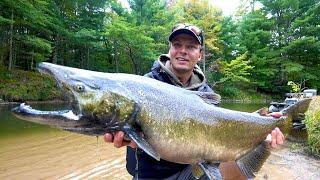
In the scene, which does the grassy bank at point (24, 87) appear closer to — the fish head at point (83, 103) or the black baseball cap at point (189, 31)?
the black baseball cap at point (189, 31)

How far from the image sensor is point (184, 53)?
3416 millimetres

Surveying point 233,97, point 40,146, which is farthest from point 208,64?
point 40,146

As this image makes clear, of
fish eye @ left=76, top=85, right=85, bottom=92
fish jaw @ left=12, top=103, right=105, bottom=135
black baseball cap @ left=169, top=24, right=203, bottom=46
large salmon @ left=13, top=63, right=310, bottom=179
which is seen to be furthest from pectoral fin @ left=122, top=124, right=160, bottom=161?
black baseball cap @ left=169, top=24, right=203, bottom=46

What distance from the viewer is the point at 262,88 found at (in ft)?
119

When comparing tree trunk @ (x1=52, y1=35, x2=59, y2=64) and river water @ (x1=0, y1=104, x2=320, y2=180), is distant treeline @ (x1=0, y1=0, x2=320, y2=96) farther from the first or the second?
river water @ (x1=0, y1=104, x2=320, y2=180)

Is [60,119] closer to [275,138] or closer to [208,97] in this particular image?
[208,97]

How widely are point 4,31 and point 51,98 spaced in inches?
276

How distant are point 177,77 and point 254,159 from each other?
1024 mm

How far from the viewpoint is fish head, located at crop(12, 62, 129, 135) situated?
2271mm

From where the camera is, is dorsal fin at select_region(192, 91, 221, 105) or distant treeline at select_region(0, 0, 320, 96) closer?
dorsal fin at select_region(192, 91, 221, 105)

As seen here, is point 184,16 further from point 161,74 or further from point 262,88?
point 161,74

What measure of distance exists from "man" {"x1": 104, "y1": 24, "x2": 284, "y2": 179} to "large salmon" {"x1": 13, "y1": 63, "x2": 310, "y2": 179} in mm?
387

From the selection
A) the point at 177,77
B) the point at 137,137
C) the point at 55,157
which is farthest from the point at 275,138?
the point at 55,157

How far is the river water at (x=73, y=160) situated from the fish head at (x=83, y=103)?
15.7ft
